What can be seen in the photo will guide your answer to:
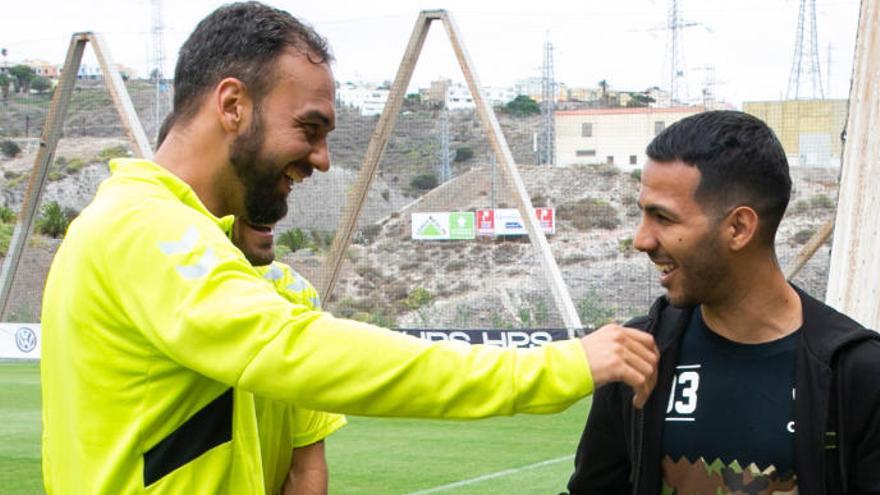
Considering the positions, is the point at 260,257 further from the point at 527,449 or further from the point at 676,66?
the point at 676,66

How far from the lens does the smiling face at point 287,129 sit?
2.99m

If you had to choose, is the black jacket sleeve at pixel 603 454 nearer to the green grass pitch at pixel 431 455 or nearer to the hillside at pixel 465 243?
the green grass pitch at pixel 431 455

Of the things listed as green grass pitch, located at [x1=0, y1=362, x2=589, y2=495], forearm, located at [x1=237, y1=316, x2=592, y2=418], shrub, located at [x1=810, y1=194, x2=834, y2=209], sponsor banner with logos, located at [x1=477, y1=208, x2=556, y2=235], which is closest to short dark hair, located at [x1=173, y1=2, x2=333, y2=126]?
forearm, located at [x1=237, y1=316, x2=592, y2=418]

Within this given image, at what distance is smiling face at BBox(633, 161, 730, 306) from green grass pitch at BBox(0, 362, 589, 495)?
619cm

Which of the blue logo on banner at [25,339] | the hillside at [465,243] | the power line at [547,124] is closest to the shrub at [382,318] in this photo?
the hillside at [465,243]

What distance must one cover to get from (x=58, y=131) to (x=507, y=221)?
563 centimetres

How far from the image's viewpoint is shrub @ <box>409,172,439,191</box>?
16.8m

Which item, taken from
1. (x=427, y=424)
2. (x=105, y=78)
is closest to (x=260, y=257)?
(x=427, y=424)

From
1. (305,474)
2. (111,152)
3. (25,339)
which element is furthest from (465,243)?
(305,474)

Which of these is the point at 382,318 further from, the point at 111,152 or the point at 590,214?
the point at 111,152

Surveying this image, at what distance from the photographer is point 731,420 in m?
3.20

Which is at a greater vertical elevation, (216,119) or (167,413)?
(216,119)

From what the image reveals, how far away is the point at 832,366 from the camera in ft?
9.98

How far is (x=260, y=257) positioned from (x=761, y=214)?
1.34 metres
